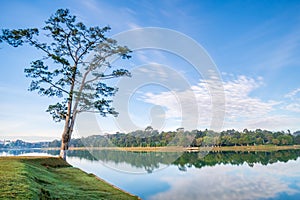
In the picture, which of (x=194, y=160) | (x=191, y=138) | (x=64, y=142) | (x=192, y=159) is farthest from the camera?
(x=191, y=138)

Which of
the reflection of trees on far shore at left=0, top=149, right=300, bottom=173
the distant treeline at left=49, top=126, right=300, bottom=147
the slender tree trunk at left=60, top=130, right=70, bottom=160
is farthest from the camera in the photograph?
the distant treeline at left=49, top=126, right=300, bottom=147

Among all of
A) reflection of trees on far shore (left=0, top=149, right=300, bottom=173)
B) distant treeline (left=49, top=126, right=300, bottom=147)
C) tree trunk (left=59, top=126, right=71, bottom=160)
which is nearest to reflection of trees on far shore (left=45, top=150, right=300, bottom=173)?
reflection of trees on far shore (left=0, top=149, right=300, bottom=173)

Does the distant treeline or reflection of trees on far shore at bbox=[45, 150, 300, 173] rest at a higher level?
the distant treeline

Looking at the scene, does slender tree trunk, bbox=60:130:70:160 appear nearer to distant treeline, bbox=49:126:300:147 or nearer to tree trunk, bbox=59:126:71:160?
tree trunk, bbox=59:126:71:160

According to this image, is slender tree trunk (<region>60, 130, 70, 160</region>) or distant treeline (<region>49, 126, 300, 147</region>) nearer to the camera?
slender tree trunk (<region>60, 130, 70, 160</region>)

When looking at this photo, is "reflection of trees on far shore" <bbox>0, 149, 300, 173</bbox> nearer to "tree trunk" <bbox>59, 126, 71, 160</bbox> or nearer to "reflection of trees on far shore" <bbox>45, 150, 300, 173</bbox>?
"reflection of trees on far shore" <bbox>45, 150, 300, 173</bbox>

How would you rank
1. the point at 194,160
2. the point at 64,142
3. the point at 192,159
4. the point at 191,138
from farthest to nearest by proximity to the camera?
the point at 191,138 → the point at 192,159 → the point at 194,160 → the point at 64,142

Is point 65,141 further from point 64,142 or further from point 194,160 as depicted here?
point 194,160

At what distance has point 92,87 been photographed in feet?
37.7

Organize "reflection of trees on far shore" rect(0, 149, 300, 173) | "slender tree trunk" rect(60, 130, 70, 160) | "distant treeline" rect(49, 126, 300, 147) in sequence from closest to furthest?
1. "slender tree trunk" rect(60, 130, 70, 160)
2. "reflection of trees on far shore" rect(0, 149, 300, 173)
3. "distant treeline" rect(49, 126, 300, 147)

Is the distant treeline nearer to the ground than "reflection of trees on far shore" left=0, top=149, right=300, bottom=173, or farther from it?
farther from it

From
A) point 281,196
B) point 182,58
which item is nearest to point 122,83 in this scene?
point 182,58

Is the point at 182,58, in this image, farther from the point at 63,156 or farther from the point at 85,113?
the point at 63,156

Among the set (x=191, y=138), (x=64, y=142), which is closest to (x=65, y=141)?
(x=64, y=142)
